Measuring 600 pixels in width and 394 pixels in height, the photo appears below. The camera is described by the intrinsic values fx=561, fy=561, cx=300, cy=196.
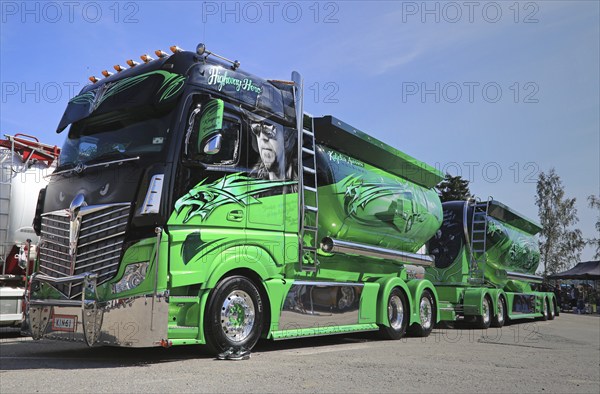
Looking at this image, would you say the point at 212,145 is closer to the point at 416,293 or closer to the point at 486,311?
the point at 416,293

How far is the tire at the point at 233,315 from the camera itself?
6793 millimetres

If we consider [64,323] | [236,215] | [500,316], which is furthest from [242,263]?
[500,316]

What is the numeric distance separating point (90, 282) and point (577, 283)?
164 feet

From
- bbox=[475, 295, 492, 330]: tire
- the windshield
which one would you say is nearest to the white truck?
the windshield

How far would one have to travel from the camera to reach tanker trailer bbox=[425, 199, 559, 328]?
16.1 m

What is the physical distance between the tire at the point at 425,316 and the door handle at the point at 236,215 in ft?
20.8

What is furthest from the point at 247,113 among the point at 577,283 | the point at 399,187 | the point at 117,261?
the point at 577,283

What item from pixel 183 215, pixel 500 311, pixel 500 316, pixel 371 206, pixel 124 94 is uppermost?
pixel 124 94

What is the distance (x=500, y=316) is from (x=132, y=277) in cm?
1444

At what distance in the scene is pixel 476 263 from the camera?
17.2 meters

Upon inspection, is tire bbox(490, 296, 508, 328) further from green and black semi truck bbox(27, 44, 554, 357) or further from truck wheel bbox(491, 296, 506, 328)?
green and black semi truck bbox(27, 44, 554, 357)

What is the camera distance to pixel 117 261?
21.1ft

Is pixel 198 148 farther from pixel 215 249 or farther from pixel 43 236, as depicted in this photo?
pixel 43 236

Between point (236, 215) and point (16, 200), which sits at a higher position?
point (16, 200)
